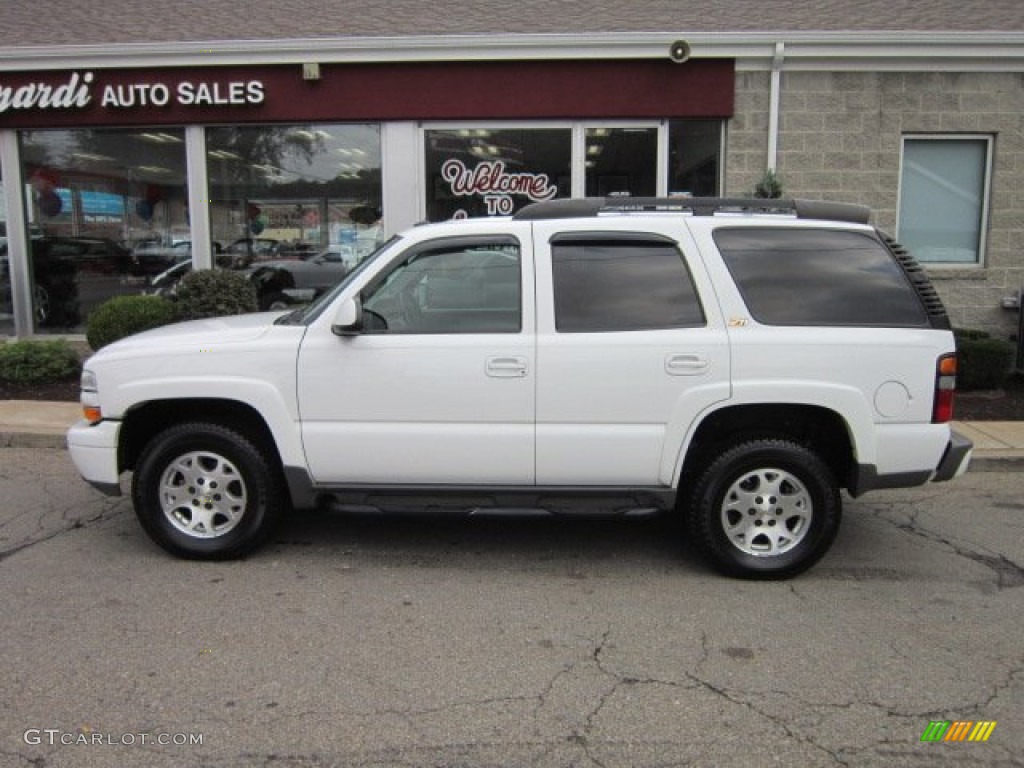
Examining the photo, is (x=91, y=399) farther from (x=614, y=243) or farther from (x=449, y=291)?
(x=614, y=243)

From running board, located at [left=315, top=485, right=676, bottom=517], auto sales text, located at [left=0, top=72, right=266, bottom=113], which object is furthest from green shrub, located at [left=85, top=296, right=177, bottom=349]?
running board, located at [left=315, top=485, right=676, bottom=517]

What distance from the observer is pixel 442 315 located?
456 cm

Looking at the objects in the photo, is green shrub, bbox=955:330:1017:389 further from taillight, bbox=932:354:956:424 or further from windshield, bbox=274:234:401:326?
windshield, bbox=274:234:401:326

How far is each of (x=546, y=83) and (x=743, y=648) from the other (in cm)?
807

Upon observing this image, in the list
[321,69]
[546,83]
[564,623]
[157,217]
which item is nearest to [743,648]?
[564,623]

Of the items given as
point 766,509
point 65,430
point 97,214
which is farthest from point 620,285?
point 97,214

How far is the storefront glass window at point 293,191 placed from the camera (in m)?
10.8

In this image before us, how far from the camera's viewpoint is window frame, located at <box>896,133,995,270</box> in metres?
10.3

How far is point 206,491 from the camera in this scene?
4715mm

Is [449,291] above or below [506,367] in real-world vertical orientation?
above

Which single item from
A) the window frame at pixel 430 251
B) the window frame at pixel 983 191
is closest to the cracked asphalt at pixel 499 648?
the window frame at pixel 430 251

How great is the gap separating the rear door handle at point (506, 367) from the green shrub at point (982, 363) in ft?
21.6

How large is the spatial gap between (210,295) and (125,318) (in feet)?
3.01

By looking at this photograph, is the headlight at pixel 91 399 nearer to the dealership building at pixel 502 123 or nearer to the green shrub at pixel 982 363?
the dealership building at pixel 502 123
